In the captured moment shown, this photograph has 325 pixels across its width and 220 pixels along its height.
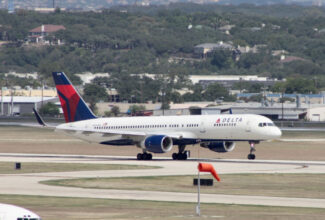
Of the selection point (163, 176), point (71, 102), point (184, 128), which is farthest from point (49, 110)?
point (163, 176)

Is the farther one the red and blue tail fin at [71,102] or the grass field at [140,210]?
the red and blue tail fin at [71,102]

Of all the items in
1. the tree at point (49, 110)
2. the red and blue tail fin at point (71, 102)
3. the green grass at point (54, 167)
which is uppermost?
the red and blue tail fin at point (71, 102)

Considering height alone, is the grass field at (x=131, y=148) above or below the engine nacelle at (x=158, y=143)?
below

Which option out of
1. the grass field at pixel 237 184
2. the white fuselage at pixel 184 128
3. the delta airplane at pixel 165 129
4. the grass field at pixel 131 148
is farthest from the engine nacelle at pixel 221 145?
the grass field at pixel 237 184

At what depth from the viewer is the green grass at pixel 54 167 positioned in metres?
61.1

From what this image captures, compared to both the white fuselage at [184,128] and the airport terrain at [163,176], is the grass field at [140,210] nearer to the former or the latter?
the airport terrain at [163,176]

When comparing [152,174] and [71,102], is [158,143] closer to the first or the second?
[71,102]

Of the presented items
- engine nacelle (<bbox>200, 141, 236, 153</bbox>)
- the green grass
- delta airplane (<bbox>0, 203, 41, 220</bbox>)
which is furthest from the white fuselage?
delta airplane (<bbox>0, 203, 41, 220</bbox>)

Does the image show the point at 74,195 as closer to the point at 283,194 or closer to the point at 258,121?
the point at 283,194

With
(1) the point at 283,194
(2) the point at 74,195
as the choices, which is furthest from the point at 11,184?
(1) the point at 283,194

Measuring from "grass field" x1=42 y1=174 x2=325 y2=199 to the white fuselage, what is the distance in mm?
13420

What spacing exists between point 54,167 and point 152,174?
9197mm

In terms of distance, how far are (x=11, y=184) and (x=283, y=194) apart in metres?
15.2

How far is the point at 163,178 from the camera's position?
2184 inches
